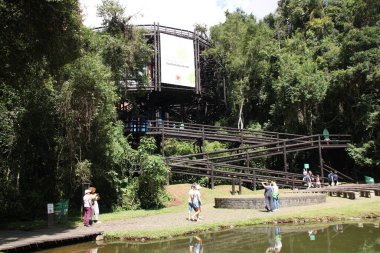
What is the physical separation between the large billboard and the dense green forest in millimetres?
3066

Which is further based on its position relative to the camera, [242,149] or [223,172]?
[242,149]

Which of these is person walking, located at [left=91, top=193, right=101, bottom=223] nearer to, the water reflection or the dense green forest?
the dense green forest

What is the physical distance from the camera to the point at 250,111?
1587 inches

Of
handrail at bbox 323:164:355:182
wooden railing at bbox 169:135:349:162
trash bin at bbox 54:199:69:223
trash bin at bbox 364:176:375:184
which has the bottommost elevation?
trash bin at bbox 54:199:69:223

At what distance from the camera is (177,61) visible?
114ft

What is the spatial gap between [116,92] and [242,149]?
9.81 m

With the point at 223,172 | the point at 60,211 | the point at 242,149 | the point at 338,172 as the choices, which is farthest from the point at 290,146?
the point at 60,211

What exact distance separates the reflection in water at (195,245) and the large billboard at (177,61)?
74.3ft

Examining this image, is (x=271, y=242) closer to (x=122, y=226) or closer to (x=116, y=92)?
(x=122, y=226)

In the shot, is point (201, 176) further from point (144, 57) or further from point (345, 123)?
point (345, 123)

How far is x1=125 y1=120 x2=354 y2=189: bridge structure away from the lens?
25750mm

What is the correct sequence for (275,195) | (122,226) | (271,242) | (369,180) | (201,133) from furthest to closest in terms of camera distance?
(201,133), (369,180), (275,195), (122,226), (271,242)

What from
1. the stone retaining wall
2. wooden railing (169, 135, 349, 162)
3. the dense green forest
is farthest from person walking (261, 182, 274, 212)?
wooden railing (169, 135, 349, 162)

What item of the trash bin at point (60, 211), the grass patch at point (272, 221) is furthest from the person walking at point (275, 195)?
the trash bin at point (60, 211)
